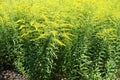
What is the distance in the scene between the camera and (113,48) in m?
5.66

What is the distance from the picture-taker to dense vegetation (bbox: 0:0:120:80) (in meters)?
5.45

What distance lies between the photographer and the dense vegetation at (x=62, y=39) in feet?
17.9

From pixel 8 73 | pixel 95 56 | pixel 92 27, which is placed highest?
pixel 92 27

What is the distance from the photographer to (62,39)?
5.74m

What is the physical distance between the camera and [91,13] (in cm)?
571

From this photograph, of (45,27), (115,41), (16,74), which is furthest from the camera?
(16,74)

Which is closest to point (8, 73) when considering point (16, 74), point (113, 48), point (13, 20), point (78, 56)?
point (16, 74)

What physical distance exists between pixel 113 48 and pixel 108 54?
0.12 m

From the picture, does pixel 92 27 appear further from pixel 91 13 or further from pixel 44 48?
pixel 44 48

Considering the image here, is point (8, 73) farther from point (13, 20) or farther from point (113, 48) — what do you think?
point (113, 48)

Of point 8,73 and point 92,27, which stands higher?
point 92,27

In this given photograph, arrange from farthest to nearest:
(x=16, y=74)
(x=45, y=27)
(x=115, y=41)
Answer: (x=16, y=74)
(x=115, y=41)
(x=45, y=27)

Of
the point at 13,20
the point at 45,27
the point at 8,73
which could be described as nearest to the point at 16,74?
the point at 8,73

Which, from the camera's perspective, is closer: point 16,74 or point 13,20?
point 13,20
